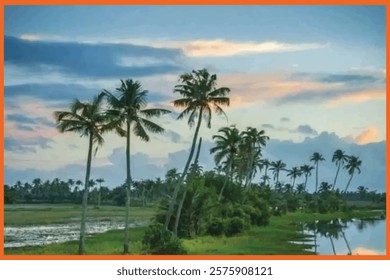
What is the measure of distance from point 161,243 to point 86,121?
184 inches

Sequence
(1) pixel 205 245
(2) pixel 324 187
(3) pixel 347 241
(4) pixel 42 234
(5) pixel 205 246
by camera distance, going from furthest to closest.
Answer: (2) pixel 324 187, (3) pixel 347 241, (4) pixel 42 234, (1) pixel 205 245, (5) pixel 205 246

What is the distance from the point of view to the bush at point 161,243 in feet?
67.9

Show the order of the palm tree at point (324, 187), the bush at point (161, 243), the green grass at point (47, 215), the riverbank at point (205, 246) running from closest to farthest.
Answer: the bush at point (161, 243) < the riverbank at point (205, 246) < the green grass at point (47, 215) < the palm tree at point (324, 187)

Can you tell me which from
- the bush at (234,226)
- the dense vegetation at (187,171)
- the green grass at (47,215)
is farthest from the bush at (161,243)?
the green grass at (47,215)

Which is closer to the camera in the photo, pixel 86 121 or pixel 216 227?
pixel 86 121

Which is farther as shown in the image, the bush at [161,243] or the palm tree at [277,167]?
the palm tree at [277,167]

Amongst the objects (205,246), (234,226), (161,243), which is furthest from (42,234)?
(161,243)

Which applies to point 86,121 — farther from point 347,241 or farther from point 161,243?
point 347,241

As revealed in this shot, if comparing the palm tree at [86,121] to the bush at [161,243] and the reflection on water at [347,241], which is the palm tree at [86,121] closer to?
the bush at [161,243]

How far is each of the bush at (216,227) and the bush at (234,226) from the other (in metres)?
0.28

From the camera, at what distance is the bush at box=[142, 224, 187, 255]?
20.7 metres

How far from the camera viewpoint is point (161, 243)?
844 inches
